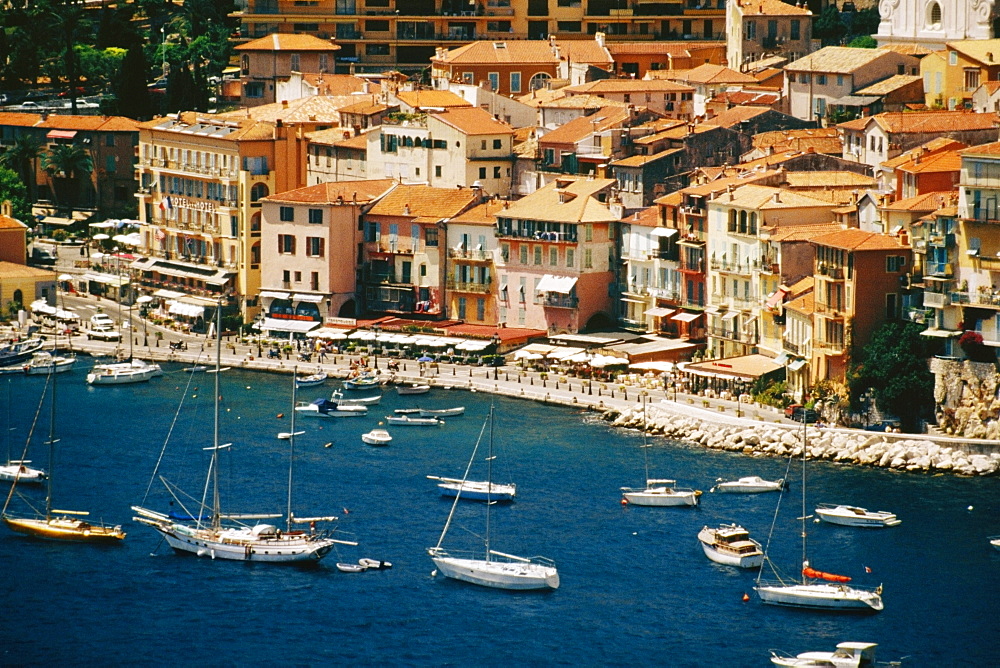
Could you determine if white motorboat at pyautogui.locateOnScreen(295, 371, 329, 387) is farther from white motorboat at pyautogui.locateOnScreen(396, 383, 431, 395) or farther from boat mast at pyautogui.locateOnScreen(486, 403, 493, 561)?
boat mast at pyautogui.locateOnScreen(486, 403, 493, 561)

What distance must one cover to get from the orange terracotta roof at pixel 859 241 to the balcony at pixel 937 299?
122 inches

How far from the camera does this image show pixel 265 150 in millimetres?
145375

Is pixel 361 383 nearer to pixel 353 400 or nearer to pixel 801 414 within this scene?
pixel 353 400

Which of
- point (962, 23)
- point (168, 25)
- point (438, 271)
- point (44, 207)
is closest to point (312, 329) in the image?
point (438, 271)

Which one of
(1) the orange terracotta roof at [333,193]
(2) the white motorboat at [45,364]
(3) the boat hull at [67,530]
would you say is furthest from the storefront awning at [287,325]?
(3) the boat hull at [67,530]

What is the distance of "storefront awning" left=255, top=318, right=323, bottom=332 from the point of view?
451 ft

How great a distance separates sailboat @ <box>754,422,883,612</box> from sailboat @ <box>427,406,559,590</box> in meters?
7.77

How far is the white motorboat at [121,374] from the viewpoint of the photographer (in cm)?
12862

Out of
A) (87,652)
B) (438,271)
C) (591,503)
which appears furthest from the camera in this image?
(438,271)

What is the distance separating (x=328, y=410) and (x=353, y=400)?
2.26m

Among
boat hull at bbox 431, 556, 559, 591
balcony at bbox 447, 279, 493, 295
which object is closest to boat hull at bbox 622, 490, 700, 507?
boat hull at bbox 431, 556, 559, 591

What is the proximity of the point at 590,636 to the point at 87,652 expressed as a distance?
56.6ft

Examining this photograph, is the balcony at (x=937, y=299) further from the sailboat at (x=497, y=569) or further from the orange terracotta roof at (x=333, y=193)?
the orange terracotta roof at (x=333, y=193)

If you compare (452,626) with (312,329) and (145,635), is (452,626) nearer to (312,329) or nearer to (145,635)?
(145,635)
